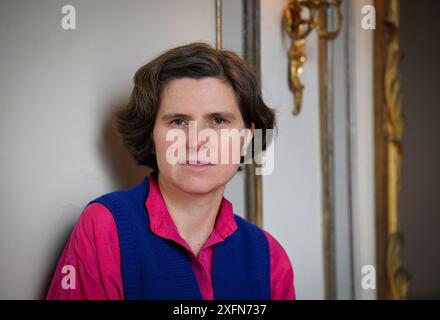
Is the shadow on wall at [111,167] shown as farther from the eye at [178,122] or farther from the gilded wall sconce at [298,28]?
the gilded wall sconce at [298,28]

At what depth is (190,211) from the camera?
0.92 m

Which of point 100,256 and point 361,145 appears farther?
point 361,145

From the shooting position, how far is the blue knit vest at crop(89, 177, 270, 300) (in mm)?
828

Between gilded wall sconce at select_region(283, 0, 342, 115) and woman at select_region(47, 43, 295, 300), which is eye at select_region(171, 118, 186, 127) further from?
gilded wall sconce at select_region(283, 0, 342, 115)

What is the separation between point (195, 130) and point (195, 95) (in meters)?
0.05

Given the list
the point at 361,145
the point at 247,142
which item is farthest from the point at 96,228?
the point at 361,145

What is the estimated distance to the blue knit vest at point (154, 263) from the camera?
83cm

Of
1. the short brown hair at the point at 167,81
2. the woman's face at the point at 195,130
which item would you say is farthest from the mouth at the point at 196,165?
the short brown hair at the point at 167,81

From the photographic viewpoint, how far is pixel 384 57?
62.9 inches

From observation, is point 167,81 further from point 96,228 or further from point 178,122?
point 96,228

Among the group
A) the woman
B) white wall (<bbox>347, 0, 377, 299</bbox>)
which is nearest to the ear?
the woman
